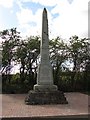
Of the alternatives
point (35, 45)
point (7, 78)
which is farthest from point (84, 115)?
point (7, 78)

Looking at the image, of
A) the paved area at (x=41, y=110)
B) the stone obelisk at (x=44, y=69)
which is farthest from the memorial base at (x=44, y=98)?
the paved area at (x=41, y=110)

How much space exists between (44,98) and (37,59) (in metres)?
8.47

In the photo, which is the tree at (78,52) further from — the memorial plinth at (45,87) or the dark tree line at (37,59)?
the memorial plinth at (45,87)

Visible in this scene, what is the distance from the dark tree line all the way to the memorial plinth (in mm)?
6972

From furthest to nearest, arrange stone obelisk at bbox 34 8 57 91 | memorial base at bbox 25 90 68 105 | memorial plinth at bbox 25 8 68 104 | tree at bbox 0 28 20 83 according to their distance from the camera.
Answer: tree at bbox 0 28 20 83 < stone obelisk at bbox 34 8 57 91 < memorial plinth at bbox 25 8 68 104 < memorial base at bbox 25 90 68 105

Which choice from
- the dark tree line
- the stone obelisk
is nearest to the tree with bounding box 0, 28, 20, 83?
the dark tree line

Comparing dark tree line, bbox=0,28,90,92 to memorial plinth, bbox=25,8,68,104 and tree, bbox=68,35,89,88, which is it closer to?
tree, bbox=68,35,89,88

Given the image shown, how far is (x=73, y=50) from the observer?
73.3ft

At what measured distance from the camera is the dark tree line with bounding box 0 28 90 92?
21.9 m

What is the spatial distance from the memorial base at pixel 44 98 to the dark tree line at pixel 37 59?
7.77m

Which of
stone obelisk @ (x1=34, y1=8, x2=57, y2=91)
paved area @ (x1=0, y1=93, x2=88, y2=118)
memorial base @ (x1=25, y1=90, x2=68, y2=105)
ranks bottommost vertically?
paved area @ (x1=0, y1=93, x2=88, y2=118)

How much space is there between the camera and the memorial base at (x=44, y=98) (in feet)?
45.0

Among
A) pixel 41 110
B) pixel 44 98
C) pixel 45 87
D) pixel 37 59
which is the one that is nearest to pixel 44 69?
pixel 45 87

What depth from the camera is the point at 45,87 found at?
14.3 m
